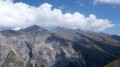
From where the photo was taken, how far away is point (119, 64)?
3606cm

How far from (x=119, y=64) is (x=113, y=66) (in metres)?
0.91

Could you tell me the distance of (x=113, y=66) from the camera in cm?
3650
